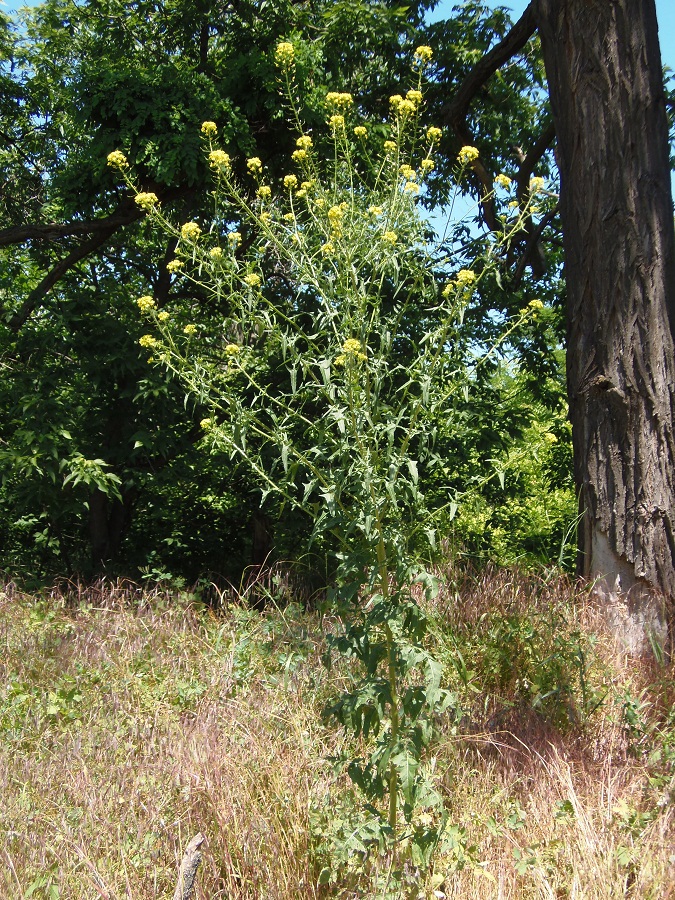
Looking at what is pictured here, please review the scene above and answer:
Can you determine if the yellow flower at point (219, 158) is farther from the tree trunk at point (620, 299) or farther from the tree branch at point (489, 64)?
the tree branch at point (489, 64)

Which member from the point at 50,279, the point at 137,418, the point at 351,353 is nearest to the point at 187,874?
the point at 351,353

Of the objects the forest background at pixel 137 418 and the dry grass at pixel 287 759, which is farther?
the forest background at pixel 137 418

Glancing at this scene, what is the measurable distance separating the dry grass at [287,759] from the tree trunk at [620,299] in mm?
430

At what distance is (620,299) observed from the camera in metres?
4.58

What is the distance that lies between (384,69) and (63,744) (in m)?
6.12

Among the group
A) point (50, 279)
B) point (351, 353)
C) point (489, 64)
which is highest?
point (489, 64)

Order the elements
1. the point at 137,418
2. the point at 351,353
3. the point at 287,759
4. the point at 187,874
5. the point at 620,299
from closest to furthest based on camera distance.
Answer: the point at 187,874 < the point at 351,353 < the point at 287,759 < the point at 620,299 < the point at 137,418

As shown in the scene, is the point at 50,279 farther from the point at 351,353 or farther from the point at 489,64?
the point at 351,353

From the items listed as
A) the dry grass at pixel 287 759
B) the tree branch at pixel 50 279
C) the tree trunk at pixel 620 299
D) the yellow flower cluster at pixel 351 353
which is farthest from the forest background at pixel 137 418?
the yellow flower cluster at pixel 351 353

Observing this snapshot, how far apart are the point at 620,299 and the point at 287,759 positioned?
3057 millimetres

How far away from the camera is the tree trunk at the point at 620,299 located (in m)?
4.40

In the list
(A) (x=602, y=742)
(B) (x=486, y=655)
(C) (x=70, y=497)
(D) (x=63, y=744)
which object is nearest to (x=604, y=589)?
(B) (x=486, y=655)

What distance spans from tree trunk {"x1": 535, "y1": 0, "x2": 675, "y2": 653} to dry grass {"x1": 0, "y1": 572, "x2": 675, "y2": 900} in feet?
1.41

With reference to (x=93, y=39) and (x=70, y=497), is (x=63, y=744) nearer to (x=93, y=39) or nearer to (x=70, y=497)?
(x=70, y=497)
